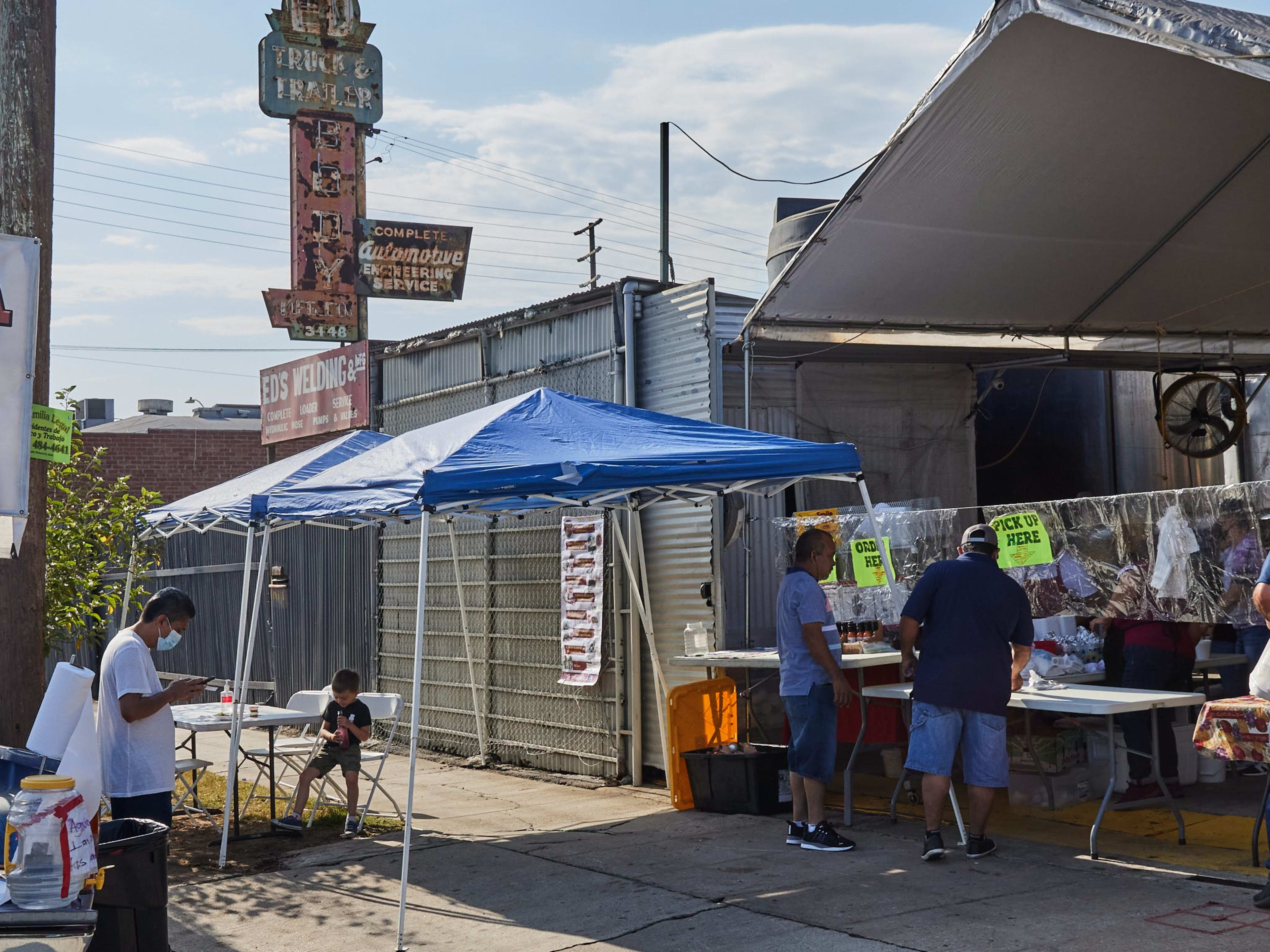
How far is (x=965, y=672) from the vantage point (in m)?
6.84

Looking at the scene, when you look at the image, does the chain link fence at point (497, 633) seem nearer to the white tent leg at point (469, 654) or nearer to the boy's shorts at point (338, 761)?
the white tent leg at point (469, 654)

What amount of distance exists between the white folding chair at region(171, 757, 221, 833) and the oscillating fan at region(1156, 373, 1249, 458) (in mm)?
8266

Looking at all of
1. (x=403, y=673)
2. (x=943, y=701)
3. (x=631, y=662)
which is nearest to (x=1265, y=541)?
(x=943, y=701)

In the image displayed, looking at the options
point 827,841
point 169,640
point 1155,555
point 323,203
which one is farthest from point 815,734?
point 323,203

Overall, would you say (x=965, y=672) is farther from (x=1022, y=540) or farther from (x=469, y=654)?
(x=469, y=654)

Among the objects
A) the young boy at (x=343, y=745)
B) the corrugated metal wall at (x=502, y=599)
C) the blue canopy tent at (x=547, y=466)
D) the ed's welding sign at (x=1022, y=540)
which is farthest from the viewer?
the corrugated metal wall at (x=502, y=599)

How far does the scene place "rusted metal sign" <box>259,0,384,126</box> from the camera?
14.6 meters

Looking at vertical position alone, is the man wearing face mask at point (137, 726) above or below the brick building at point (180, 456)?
below

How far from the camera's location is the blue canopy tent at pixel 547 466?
6723 millimetres

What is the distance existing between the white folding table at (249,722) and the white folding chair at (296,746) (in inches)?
2.3

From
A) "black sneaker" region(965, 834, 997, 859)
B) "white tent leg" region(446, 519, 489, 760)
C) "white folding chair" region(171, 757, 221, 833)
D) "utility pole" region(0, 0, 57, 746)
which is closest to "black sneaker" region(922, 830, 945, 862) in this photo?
"black sneaker" region(965, 834, 997, 859)

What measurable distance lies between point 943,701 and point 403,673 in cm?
Result: 759

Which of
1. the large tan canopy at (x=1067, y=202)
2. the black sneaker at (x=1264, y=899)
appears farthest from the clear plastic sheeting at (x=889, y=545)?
the black sneaker at (x=1264, y=899)

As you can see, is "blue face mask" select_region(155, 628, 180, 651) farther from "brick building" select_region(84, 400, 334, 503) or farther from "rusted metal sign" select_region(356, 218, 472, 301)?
"brick building" select_region(84, 400, 334, 503)
